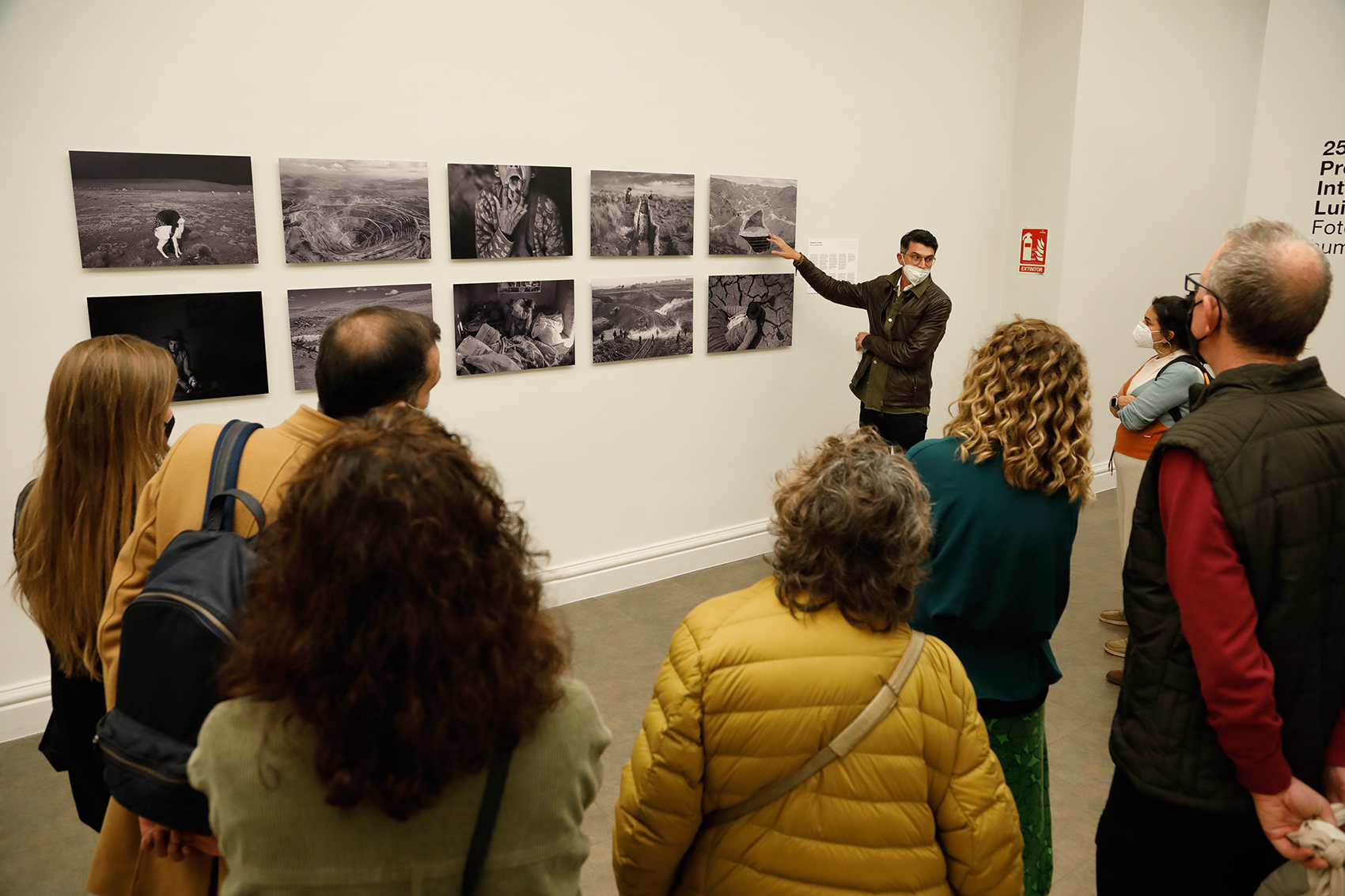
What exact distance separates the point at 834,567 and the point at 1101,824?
1.20m

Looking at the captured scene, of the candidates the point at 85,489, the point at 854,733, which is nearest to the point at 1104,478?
the point at 854,733

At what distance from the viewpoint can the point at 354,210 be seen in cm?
465

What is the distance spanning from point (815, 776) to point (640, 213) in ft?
14.5

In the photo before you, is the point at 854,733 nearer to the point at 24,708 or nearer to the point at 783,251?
the point at 24,708

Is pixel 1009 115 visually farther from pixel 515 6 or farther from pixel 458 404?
pixel 458 404

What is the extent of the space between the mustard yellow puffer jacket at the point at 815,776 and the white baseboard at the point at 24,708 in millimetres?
3640

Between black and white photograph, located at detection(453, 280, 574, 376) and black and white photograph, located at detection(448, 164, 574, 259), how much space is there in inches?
7.3

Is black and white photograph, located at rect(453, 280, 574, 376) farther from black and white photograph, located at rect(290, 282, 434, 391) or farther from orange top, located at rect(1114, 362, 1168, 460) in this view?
orange top, located at rect(1114, 362, 1168, 460)

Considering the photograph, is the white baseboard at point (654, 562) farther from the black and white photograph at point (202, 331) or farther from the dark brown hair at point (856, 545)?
the dark brown hair at point (856, 545)

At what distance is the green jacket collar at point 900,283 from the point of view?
247 inches

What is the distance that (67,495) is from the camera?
2303 millimetres

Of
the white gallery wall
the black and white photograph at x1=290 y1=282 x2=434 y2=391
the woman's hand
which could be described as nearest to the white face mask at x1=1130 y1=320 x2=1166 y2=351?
the white gallery wall

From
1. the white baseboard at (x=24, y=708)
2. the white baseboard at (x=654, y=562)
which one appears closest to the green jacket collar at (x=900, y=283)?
the white baseboard at (x=654, y=562)

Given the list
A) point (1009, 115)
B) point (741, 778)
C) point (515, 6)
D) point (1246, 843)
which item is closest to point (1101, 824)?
point (1246, 843)
